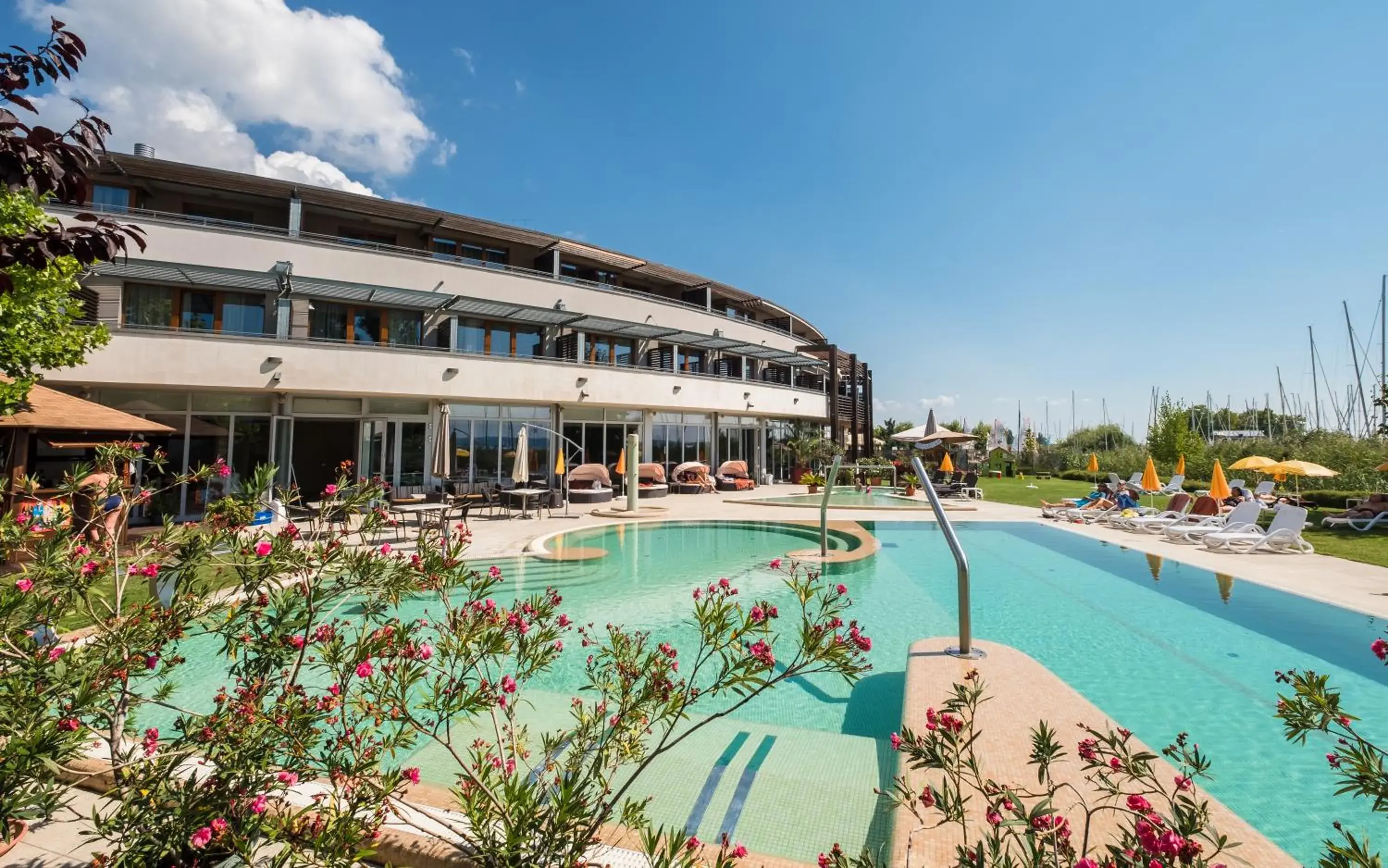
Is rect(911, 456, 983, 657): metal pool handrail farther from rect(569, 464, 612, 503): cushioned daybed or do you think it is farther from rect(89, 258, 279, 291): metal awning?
rect(89, 258, 279, 291): metal awning

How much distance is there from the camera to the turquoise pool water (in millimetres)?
19891

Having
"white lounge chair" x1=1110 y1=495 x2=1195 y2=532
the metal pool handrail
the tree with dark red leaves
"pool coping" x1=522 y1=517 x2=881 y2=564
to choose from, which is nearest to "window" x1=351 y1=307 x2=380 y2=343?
"pool coping" x1=522 y1=517 x2=881 y2=564

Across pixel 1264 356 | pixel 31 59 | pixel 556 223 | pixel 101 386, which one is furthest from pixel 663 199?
pixel 1264 356

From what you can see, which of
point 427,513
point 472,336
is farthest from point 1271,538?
point 472,336

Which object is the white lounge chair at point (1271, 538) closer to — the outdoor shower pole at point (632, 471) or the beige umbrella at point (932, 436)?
the beige umbrella at point (932, 436)

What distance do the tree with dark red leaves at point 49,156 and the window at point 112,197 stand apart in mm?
19723

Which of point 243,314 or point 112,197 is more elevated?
point 112,197

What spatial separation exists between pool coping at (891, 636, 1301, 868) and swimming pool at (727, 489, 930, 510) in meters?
13.5

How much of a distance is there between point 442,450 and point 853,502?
1473cm

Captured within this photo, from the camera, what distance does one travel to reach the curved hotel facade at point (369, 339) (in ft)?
52.2

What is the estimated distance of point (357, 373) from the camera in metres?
17.4

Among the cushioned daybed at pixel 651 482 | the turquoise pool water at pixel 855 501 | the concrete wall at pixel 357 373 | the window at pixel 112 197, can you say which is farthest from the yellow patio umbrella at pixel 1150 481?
the window at pixel 112 197

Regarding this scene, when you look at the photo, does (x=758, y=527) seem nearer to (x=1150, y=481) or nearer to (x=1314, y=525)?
(x=1150, y=481)

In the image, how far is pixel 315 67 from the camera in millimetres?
9961
